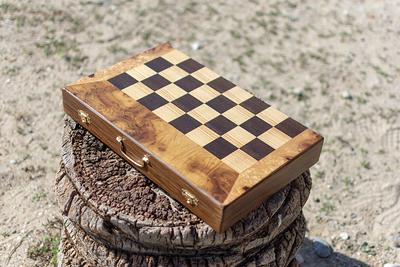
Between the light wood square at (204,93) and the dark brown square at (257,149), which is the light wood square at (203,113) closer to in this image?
the light wood square at (204,93)

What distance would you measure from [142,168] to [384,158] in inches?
110

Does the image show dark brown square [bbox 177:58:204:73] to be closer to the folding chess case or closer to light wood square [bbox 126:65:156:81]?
the folding chess case

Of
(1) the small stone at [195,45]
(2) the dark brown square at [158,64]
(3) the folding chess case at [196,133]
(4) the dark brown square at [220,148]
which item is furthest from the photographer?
(1) the small stone at [195,45]

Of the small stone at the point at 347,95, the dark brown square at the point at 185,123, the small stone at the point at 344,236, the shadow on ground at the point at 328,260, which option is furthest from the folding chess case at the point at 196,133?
the small stone at the point at 347,95

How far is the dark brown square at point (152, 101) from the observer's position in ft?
10.3

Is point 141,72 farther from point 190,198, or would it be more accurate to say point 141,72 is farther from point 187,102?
point 190,198

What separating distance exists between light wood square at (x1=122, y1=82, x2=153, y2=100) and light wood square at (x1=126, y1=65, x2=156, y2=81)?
0.07 metres

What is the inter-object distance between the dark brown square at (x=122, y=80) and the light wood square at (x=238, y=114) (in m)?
0.56

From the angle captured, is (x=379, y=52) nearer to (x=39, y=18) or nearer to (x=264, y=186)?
(x=39, y=18)

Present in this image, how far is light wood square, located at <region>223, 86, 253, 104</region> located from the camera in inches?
128

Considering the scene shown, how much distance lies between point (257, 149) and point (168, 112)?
51 cm

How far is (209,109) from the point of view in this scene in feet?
10.3

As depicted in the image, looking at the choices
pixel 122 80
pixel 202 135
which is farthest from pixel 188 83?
pixel 202 135

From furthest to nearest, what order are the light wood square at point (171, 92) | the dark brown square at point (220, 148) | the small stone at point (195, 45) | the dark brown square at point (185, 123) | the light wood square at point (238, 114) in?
the small stone at point (195, 45), the light wood square at point (171, 92), the light wood square at point (238, 114), the dark brown square at point (185, 123), the dark brown square at point (220, 148)
